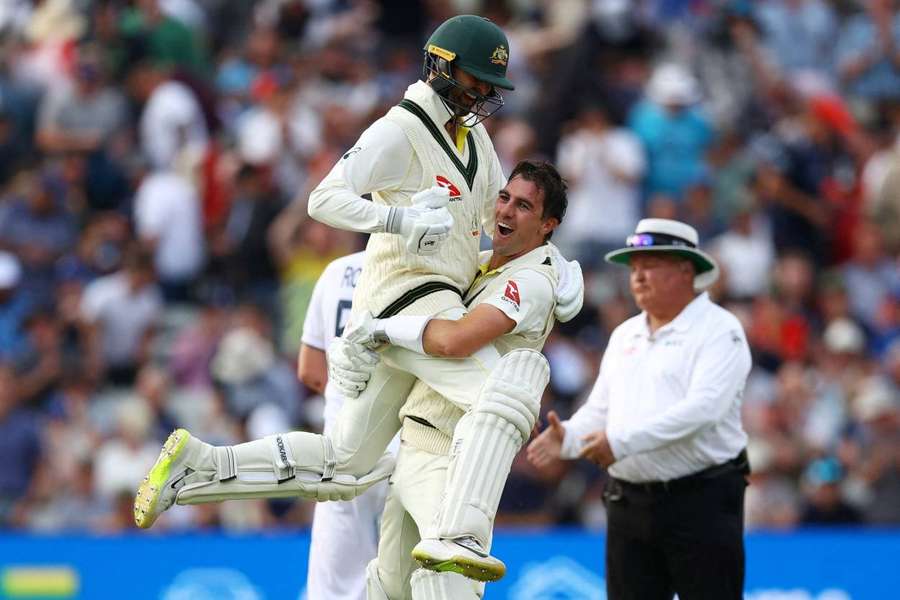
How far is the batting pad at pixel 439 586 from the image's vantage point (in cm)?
665

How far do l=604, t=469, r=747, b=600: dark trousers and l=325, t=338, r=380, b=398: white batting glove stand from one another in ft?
5.55

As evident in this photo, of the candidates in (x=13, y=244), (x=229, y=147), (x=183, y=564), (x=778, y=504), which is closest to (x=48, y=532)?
(x=183, y=564)

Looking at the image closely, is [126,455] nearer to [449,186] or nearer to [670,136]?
[670,136]

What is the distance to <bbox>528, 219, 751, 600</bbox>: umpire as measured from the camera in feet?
25.6

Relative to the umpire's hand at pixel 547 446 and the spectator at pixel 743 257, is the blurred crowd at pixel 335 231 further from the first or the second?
the umpire's hand at pixel 547 446

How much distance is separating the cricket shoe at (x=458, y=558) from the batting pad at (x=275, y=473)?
0.63 m

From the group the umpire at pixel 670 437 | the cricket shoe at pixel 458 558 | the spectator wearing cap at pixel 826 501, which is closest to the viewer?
the cricket shoe at pixel 458 558

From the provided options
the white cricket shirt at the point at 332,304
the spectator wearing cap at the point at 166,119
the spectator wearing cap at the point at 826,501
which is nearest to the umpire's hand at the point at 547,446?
the white cricket shirt at the point at 332,304

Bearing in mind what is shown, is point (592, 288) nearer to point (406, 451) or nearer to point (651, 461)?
point (651, 461)

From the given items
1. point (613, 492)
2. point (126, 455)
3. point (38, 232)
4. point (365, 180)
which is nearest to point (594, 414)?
point (613, 492)

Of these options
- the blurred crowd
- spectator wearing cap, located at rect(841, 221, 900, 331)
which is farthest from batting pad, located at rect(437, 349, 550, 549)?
spectator wearing cap, located at rect(841, 221, 900, 331)

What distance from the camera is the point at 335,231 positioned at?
13.1 metres

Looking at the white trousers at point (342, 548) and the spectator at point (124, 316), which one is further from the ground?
the spectator at point (124, 316)

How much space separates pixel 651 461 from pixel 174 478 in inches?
92.8
